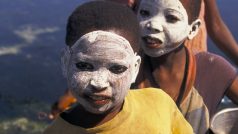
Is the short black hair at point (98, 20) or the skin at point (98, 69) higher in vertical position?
the short black hair at point (98, 20)

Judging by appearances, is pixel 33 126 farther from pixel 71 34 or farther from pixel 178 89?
pixel 71 34

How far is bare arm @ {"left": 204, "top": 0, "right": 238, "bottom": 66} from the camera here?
2176 millimetres

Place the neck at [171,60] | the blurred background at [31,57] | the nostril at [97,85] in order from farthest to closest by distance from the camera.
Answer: the blurred background at [31,57]
the neck at [171,60]
the nostril at [97,85]

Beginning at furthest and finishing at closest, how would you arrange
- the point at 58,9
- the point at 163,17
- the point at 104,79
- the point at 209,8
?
the point at 58,9 → the point at 209,8 → the point at 163,17 → the point at 104,79

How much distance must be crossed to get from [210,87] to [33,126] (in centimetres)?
285

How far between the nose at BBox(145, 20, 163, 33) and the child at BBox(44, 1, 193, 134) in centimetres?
30

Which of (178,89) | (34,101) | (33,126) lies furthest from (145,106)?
(34,101)

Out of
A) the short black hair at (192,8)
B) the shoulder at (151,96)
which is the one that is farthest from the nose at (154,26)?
the shoulder at (151,96)

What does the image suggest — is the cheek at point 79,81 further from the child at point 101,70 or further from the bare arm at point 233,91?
the bare arm at point 233,91

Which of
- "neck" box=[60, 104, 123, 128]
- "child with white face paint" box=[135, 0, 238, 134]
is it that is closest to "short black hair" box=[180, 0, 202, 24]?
A: "child with white face paint" box=[135, 0, 238, 134]

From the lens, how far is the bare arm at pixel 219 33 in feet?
7.14

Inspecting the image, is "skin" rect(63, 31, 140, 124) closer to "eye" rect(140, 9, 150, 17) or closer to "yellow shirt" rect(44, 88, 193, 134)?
"yellow shirt" rect(44, 88, 193, 134)

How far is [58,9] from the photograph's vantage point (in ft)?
22.7

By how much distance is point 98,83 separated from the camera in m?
1.27
